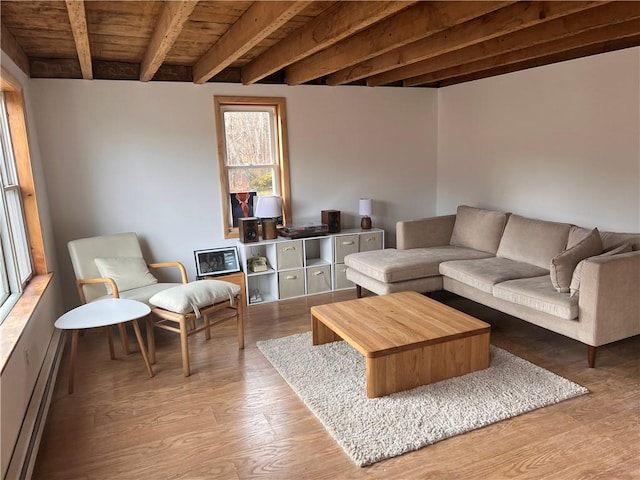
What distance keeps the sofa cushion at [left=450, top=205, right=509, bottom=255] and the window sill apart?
11.9 feet

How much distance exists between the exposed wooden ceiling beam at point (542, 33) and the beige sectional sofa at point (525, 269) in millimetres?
1357

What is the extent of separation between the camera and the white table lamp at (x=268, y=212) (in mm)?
4598

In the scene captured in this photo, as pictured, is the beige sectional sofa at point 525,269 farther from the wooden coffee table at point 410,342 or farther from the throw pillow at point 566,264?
the wooden coffee table at point 410,342

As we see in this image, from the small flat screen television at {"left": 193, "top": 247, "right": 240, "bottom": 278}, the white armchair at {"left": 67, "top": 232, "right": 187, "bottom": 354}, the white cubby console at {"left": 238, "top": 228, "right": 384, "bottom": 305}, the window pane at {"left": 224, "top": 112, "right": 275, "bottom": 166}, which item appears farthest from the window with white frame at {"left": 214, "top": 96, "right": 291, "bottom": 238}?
the white armchair at {"left": 67, "top": 232, "right": 187, "bottom": 354}

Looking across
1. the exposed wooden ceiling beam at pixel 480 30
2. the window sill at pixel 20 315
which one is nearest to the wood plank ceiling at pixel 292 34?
the exposed wooden ceiling beam at pixel 480 30

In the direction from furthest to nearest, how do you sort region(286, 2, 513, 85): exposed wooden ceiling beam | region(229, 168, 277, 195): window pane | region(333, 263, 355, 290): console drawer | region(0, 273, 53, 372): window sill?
region(333, 263, 355, 290): console drawer
region(229, 168, 277, 195): window pane
region(286, 2, 513, 85): exposed wooden ceiling beam
region(0, 273, 53, 372): window sill

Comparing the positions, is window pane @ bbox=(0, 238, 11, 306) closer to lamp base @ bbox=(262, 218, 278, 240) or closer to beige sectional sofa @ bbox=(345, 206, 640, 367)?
lamp base @ bbox=(262, 218, 278, 240)

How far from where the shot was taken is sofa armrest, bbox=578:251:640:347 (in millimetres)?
2883

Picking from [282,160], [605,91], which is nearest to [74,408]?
[282,160]

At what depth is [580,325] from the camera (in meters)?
2.98

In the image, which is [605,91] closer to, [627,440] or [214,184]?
[627,440]

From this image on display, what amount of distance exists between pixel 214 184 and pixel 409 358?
273 centimetres

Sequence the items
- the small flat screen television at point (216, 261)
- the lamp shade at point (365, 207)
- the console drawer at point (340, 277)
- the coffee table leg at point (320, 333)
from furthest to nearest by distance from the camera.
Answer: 1. the lamp shade at point (365, 207)
2. the console drawer at point (340, 277)
3. the small flat screen television at point (216, 261)
4. the coffee table leg at point (320, 333)

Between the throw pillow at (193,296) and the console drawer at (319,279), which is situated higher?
the throw pillow at (193,296)
